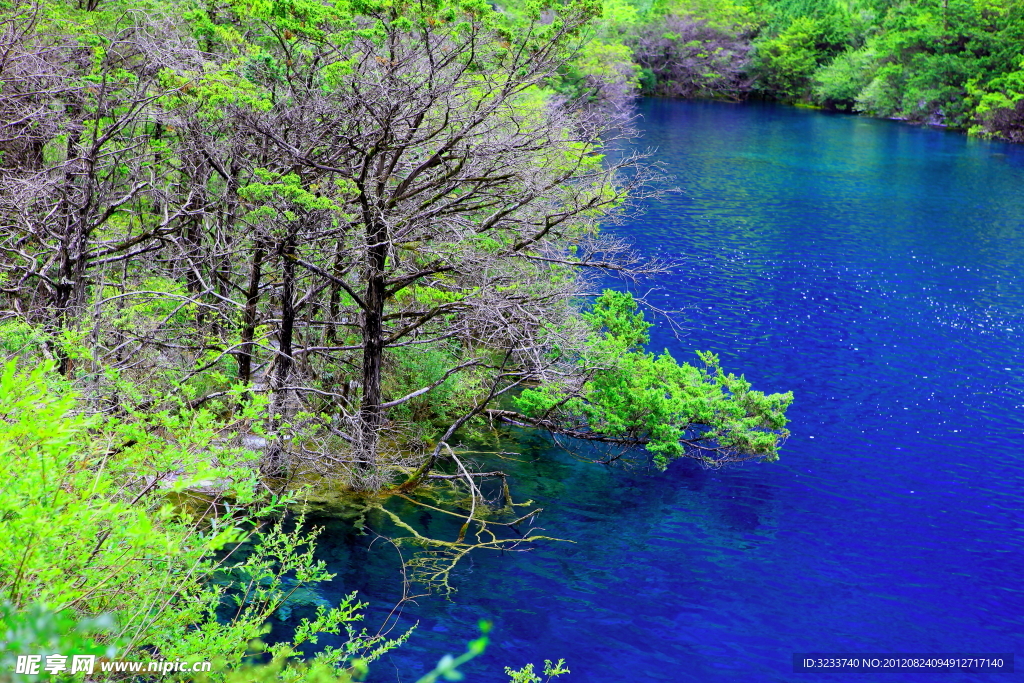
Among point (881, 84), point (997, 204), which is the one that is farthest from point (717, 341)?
point (881, 84)

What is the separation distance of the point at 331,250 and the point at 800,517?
857cm

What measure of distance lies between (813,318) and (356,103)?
1520 centimetres

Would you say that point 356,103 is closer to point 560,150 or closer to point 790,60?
point 560,150

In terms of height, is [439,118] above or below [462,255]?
above

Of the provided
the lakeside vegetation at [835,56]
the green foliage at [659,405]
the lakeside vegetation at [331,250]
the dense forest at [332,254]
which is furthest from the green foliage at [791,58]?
the green foliage at [659,405]

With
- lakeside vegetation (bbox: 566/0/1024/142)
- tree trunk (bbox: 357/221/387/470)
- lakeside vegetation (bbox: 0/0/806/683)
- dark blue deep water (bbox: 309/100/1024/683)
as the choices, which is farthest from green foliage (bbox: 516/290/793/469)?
lakeside vegetation (bbox: 566/0/1024/142)

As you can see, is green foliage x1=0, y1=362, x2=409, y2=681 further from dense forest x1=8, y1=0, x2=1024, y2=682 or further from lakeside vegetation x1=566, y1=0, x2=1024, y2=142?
lakeside vegetation x1=566, y1=0, x2=1024, y2=142

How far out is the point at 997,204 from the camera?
35625 mm

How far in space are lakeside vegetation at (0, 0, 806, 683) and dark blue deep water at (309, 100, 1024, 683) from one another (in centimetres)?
69

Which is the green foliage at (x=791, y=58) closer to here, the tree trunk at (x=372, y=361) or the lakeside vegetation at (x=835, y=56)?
the lakeside vegetation at (x=835, y=56)

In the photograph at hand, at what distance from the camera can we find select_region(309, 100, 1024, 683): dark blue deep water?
1041 centimetres

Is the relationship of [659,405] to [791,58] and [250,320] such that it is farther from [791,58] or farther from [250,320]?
[791,58]

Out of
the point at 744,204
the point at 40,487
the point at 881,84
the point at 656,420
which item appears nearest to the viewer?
the point at 40,487

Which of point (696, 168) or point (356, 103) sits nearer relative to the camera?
point (356, 103)
